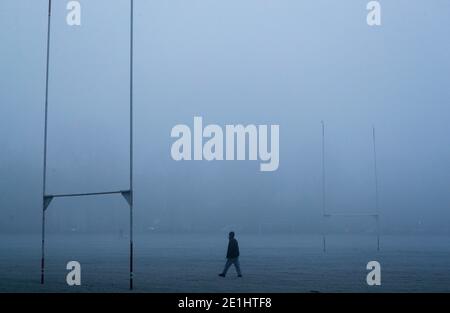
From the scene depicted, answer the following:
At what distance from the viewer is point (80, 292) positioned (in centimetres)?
1538

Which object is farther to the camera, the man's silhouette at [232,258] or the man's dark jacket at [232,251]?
the man's dark jacket at [232,251]

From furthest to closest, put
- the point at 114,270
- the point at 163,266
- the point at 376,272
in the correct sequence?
1. the point at 163,266
2. the point at 114,270
3. the point at 376,272

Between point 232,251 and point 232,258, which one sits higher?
point 232,251

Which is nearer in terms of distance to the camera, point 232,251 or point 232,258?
point 232,258

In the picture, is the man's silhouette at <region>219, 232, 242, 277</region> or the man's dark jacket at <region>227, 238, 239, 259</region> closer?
the man's silhouette at <region>219, 232, 242, 277</region>

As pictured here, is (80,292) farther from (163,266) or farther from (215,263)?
(215,263)

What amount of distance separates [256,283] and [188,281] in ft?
6.58
